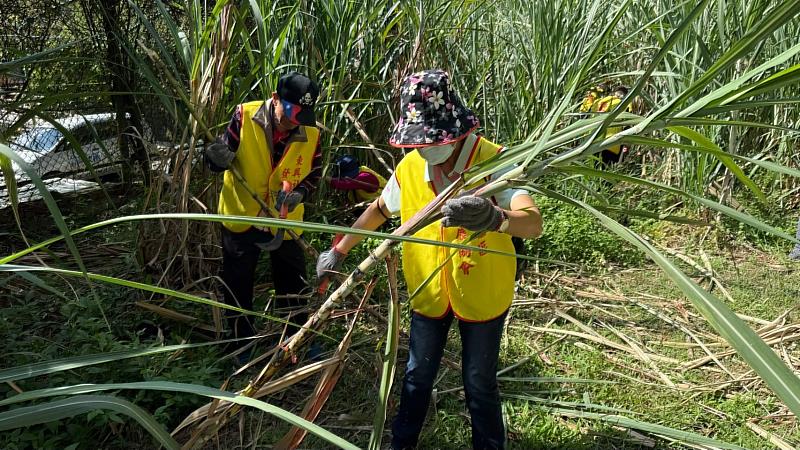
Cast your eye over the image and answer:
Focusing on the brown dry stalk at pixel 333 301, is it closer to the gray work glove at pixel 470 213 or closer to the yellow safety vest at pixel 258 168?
the gray work glove at pixel 470 213

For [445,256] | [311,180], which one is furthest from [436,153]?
[311,180]

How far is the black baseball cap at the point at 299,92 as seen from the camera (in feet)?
8.16

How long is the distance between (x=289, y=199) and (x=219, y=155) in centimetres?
34

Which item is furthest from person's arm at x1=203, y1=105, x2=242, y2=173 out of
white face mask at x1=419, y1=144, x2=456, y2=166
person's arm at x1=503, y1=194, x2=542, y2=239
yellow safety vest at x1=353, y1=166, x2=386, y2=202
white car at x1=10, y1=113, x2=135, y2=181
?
white car at x1=10, y1=113, x2=135, y2=181

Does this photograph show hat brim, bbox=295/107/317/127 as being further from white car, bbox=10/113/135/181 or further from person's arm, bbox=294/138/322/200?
white car, bbox=10/113/135/181

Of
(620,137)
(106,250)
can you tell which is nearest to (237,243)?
(106,250)

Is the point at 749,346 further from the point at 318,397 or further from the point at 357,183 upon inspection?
the point at 357,183

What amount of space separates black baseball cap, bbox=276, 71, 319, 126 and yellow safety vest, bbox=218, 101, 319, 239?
144 mm

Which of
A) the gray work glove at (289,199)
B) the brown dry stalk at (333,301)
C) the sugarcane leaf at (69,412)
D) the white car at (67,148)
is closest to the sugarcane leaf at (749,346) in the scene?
the brown dry stalk at (333,301)

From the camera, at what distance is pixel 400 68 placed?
3971mm

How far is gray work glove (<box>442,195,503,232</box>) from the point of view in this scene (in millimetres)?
1412

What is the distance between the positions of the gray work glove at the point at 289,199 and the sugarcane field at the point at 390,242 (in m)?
0.02

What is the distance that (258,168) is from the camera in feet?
8.63

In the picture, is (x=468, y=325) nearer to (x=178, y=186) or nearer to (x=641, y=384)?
(x=641, y=384)
